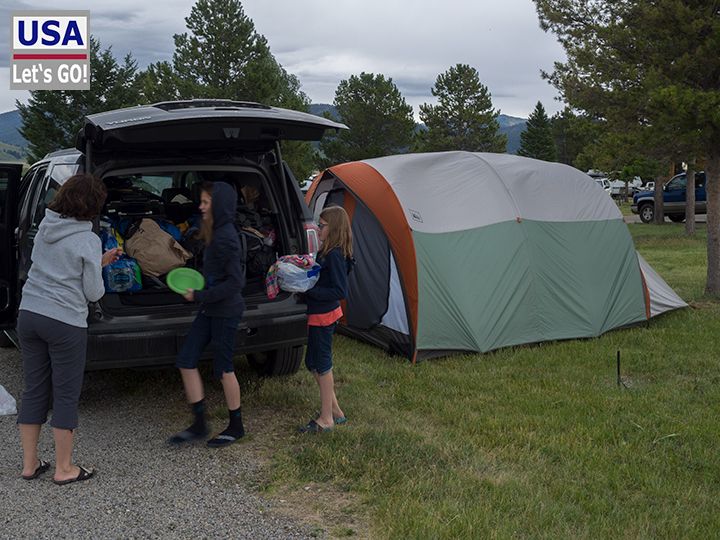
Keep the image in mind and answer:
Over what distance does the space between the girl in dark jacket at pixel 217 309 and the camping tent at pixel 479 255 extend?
2.35m

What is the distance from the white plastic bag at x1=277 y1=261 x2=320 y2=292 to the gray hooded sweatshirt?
3.61 ft

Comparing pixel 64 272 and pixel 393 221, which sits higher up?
pixel 393 221

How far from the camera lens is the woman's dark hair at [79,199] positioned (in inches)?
143

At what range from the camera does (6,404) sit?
4.89 meters

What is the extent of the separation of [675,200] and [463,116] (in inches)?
928

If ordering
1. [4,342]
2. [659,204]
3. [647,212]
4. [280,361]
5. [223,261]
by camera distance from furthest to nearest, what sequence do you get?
[647,212]
[659,204]
[4,342]
[280,361]
[223,261]

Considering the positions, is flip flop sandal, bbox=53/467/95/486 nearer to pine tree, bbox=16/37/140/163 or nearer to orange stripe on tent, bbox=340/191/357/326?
orange stripe on tent, bbox=340/191/357/326

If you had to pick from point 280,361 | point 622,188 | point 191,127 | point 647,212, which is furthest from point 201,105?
point 622,188

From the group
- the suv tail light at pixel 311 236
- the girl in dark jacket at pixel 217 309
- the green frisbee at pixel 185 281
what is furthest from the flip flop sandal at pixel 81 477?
the suv tail light at pixel 311 236

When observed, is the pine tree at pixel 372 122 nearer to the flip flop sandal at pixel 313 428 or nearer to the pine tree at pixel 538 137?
the pine tree at pixel 538 137

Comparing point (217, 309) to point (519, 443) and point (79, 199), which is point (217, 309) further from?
point (519, 443)

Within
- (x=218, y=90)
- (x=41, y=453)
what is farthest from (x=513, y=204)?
(x=218, y=90)

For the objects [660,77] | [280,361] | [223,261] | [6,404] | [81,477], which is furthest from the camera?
[660,77]

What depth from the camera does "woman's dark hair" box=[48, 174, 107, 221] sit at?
362 centimetres
